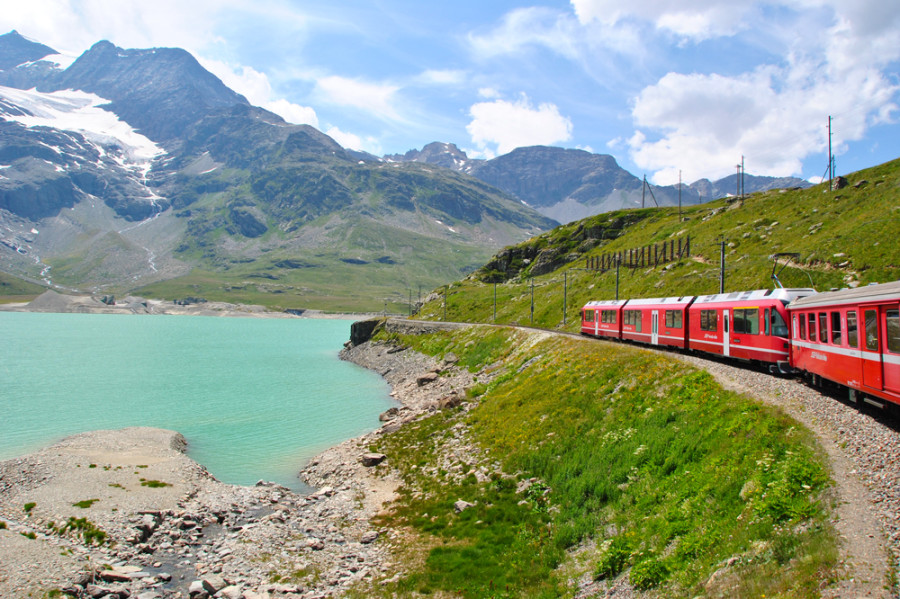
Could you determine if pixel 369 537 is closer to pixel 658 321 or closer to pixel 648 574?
pixel 648 574

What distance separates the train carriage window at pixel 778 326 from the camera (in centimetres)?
2725

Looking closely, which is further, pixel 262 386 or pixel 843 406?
pixel 262 386

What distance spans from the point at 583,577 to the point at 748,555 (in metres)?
5.07

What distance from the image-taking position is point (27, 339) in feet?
464

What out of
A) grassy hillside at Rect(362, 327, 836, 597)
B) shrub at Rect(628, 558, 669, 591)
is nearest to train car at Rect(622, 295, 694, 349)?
grassy hillside at Rect(362, 327, 836, 597)

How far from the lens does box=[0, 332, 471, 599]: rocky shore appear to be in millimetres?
18000

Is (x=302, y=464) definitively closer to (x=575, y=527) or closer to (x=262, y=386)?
(x=575, y=527)

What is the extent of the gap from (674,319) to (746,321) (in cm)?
915

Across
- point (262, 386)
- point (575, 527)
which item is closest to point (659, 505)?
point (575, 527)

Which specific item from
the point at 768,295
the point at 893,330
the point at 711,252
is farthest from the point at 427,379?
the point at 711,252

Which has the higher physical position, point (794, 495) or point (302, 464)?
point (794, 495)

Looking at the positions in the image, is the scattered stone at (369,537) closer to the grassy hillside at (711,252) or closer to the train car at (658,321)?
the train car at (658,321)

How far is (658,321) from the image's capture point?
136 ft

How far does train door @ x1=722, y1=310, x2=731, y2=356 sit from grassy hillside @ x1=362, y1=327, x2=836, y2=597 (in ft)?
17.1
